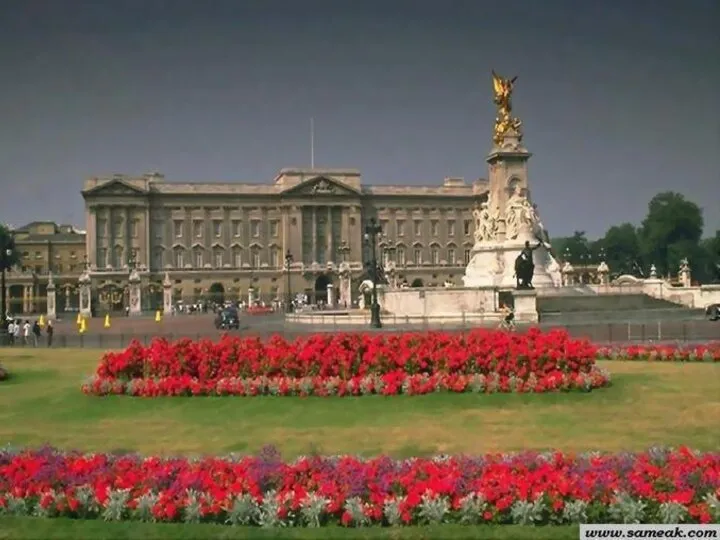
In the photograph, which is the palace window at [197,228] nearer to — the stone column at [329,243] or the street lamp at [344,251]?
the stone column at [329,243]

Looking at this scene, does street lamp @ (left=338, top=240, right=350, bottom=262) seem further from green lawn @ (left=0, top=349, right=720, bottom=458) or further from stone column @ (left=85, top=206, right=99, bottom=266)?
green lawn @ (left=0, top=349, right=720, bottom=458)

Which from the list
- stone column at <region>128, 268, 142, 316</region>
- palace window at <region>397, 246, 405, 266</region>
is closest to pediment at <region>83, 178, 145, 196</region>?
stone column at <region>128, 268, 142, 316</region>

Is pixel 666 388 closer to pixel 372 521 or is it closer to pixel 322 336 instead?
pixel 322 336

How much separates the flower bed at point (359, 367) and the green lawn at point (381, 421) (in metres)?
0.37

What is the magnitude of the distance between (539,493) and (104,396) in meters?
11.5

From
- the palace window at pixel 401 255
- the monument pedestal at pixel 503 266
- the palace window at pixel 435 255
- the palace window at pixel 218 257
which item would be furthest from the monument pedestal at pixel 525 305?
the palace window at pixel 435 255

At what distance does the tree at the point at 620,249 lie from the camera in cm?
14612

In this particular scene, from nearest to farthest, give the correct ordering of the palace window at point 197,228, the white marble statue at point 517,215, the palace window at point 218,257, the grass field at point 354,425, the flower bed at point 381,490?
the flower bed at point 381,490, the grass field at point 354,425, the white marble statue at point 517,215, the palace window at point 197,228, the palace window at point 218,257

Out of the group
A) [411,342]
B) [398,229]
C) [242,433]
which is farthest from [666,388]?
[398,229]

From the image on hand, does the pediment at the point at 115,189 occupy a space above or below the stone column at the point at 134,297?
above

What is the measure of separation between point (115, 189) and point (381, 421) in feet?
371

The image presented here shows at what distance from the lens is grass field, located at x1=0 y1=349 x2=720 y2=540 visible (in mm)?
9039

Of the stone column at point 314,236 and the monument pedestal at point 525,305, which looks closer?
the monument pedestal at point 525,305

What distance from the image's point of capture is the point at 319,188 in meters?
127
